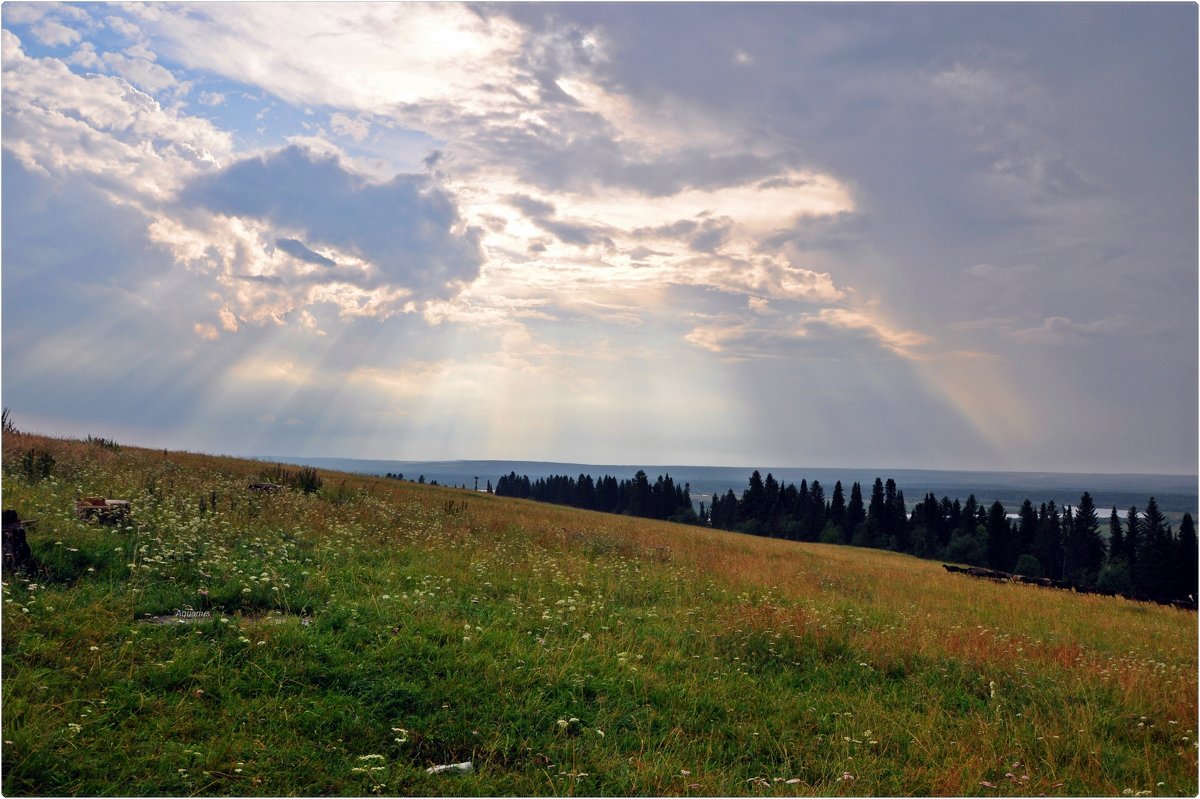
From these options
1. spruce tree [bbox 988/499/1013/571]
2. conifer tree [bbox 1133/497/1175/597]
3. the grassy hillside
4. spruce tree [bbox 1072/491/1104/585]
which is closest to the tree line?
spruce tree [bbox 988/499/1013/571]

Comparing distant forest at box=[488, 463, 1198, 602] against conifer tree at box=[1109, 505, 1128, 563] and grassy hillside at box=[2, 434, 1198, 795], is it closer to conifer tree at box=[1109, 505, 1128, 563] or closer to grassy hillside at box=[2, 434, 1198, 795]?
conifer tree at box=[1109, 505, 1128, 563]

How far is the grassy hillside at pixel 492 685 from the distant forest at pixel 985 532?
68.7 meters

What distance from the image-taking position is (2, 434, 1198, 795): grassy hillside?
594cm

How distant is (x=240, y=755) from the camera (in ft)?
19.2

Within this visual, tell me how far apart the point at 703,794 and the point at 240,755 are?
3.96 m

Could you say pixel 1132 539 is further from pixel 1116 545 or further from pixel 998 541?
pixel 998 541

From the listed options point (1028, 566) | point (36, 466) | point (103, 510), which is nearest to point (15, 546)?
point (103, 510)

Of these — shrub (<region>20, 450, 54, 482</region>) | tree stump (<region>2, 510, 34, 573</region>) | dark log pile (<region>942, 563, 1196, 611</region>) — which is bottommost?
dark log pile (<region>942, 563, 1196, 611</region>)

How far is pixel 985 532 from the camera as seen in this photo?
85.2 metres

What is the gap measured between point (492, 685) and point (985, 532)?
3649 inches

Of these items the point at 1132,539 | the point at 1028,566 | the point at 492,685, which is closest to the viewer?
the point at 492,685

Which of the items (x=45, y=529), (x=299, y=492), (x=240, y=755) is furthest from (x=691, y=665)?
(x=299, y=492)

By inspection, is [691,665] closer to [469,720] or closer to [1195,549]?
[469,720]

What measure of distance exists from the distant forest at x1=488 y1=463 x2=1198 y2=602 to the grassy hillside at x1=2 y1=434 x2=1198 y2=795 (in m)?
68.7
